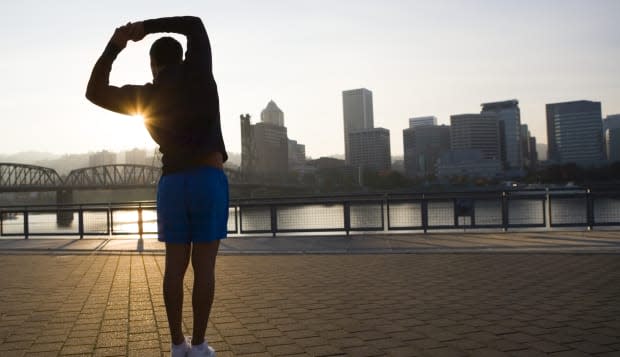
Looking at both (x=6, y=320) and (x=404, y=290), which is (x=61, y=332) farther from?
(x=404, y=290)

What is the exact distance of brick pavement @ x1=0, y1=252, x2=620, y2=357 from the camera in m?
3.66

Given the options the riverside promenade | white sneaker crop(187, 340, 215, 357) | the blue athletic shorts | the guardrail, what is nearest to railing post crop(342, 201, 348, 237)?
the guardrail

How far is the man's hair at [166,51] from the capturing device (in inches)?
Result: 118

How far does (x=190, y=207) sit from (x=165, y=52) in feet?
2.77

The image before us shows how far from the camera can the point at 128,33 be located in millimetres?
2775

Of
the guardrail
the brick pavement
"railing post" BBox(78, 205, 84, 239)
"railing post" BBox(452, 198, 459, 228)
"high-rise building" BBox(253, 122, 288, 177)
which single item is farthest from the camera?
"high-rise building" BBox(253, 122, 288, 177)

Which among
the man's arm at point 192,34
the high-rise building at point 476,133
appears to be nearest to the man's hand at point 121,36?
the man's arm at point 192,34

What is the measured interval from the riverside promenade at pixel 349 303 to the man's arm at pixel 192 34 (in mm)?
1794

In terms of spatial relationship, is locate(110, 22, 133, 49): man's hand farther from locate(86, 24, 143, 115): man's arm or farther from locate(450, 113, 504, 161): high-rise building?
locate(450, 113, 504, 161): high-rise building

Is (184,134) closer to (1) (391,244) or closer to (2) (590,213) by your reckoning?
(1) (391,244)

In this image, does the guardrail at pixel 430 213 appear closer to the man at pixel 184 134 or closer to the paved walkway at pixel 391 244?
the paved walkway at pixel 391 244

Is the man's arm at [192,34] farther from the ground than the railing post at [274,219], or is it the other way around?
the man's arm at [192,34]

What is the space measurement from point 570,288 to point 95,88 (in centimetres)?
473

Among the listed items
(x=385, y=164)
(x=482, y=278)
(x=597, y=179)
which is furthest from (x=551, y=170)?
(x=482, y=278)
